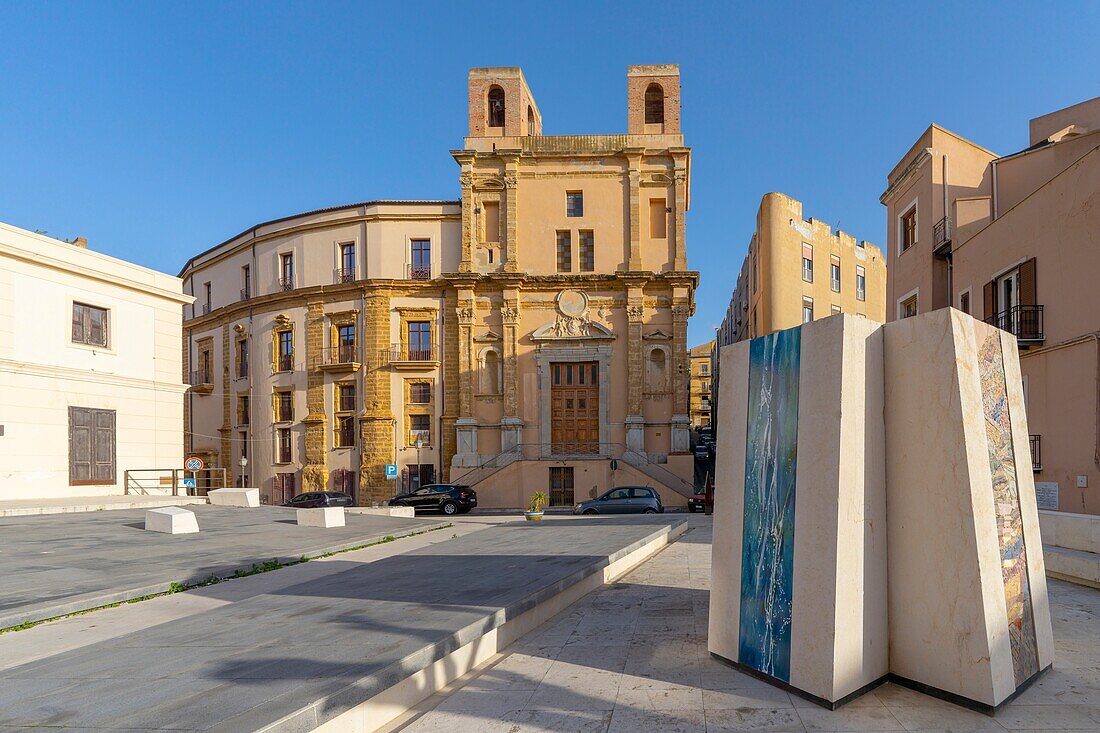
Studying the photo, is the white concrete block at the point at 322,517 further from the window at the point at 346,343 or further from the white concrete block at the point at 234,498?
the window at the point at 346,343

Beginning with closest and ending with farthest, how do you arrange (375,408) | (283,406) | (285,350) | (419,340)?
(375,408)
(419,340)
(283,406)
(285,350)

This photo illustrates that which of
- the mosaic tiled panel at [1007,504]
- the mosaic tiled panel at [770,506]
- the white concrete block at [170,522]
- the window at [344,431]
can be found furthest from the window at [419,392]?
the mosaic tiled panel at [1007,504]

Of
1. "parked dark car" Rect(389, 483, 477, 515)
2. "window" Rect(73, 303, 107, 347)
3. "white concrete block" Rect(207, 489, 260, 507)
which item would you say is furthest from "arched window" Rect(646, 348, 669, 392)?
"window" Rect(73, 303, 107, 347)

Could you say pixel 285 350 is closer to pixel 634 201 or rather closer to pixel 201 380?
pixel 201 380

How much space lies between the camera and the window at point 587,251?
1361 inches

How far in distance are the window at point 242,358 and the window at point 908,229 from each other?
34282mm

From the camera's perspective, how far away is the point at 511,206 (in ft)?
113

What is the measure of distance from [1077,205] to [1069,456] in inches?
208

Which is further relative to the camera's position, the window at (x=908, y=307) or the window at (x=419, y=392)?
the window at (x=419, y=392)

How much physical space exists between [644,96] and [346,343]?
20.9 meters

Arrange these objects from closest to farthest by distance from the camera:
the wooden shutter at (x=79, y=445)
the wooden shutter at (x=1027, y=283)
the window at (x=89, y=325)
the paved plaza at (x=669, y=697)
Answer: the paved plaza at (x=669, y=697)
the wooden shutter at (x=1027, y=283)
the wooden shutter at (x=79, y=445)
the window at (x=89, y=325)

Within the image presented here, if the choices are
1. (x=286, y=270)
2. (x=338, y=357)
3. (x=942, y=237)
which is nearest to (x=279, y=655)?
(x=942, y=237)

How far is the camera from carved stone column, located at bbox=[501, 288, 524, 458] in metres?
33.2

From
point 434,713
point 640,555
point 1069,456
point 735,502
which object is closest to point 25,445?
point 640,555
